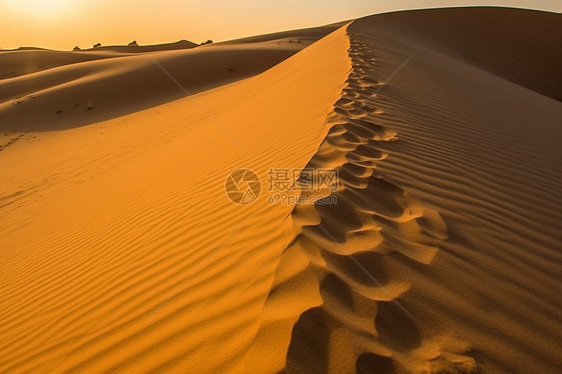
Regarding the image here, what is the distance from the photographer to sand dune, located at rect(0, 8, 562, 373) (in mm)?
1650

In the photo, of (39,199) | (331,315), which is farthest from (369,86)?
(39,199)

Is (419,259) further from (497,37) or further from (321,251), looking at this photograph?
(497,37)

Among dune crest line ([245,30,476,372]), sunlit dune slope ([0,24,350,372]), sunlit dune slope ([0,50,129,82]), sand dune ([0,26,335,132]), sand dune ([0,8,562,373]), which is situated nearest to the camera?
dune crest line ([245,30,476,372])

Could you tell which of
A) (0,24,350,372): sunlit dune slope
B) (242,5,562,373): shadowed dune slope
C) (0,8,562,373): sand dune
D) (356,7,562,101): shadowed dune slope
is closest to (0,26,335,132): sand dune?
(356,7,562,101): shadowed dune slope

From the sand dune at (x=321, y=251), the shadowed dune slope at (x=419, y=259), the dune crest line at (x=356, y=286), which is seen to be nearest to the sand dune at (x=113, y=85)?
the sand dune at (x=321, y=251)

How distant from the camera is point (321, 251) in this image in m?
2.04

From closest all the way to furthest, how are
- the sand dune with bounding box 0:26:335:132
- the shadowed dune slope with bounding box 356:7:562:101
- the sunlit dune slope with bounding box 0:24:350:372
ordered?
1. the sunlit dune slope with bounding box 0:24:350:372
2. the sand dune with bounding box 0:26:335:132
3. the shadowed dune slope with bounding box 356:7:562:101

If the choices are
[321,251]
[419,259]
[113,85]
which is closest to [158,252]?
[321,251]

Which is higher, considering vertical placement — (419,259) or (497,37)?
(419,259)

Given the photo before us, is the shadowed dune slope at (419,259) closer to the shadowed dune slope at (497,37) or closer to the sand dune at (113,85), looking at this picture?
the sand dune at (113,85)

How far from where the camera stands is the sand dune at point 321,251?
1.65 metres

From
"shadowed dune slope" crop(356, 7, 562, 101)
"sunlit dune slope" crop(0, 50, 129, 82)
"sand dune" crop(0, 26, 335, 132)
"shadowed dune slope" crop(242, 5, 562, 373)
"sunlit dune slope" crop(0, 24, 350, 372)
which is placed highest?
"sunlit dune slope" crop(0, 50, 129, 82)

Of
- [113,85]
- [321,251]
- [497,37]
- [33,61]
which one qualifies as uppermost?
[33,61]

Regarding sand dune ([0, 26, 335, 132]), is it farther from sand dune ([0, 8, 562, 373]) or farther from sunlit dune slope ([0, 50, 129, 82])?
sand dune ([0, 8, 562, 373])
